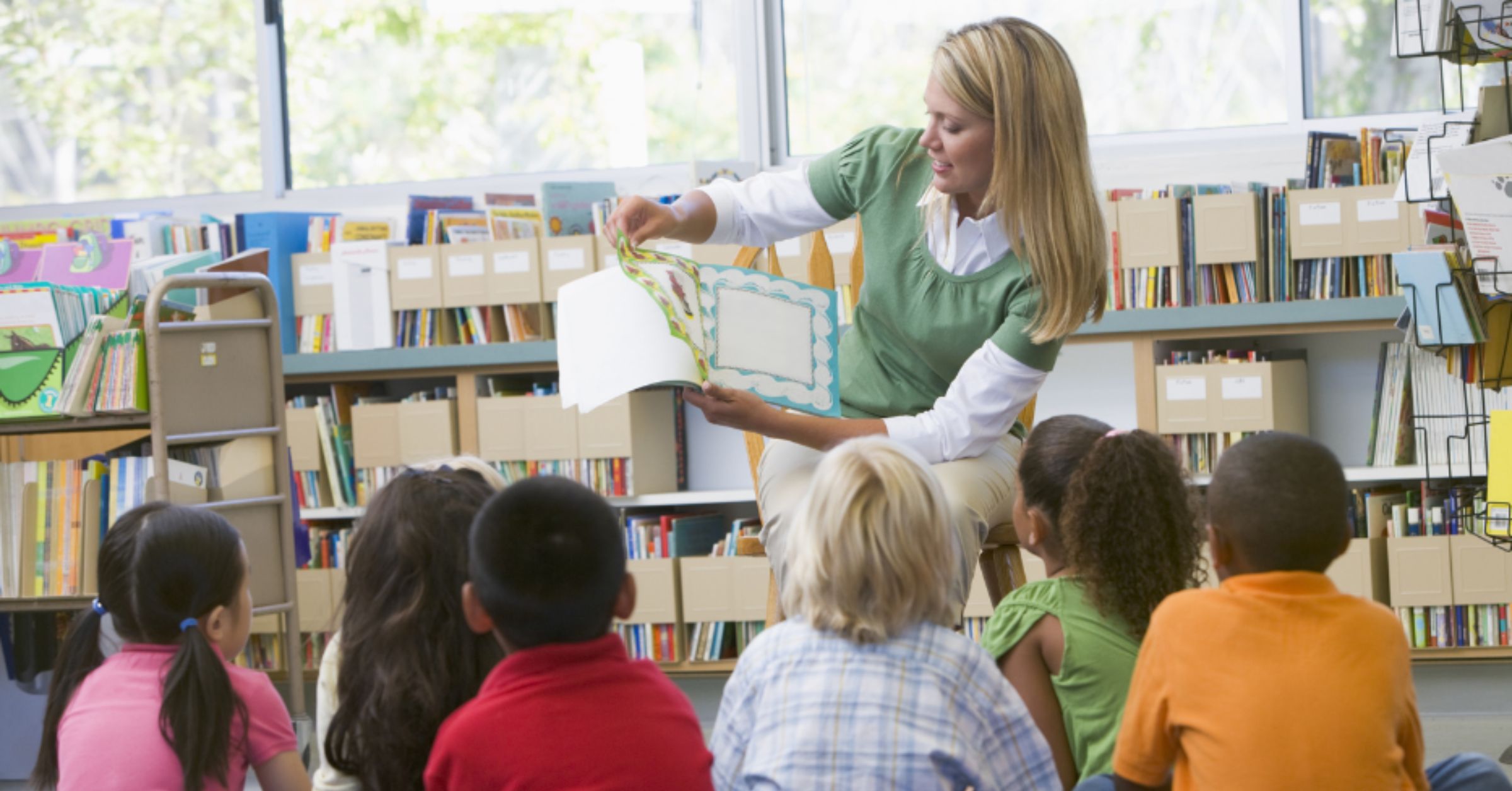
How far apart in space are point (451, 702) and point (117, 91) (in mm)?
3936

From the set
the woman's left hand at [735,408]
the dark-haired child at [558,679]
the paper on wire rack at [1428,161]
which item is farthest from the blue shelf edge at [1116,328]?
the dark-haired child at [558,679]

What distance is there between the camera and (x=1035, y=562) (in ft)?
11.5

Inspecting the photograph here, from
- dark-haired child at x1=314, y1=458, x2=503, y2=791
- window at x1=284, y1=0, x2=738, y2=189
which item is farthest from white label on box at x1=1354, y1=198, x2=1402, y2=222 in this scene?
dark-haired child at x1=314, y1=458, x2=503, y2=791

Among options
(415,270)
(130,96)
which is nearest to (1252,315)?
(415,270)

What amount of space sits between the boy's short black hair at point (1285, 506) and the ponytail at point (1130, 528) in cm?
28

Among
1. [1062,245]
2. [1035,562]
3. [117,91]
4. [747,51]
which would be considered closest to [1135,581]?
[1062,245]

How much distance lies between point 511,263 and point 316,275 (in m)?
0.57

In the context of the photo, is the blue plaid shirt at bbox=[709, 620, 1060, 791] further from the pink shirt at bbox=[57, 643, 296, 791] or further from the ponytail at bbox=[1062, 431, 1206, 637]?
the pink shirt at bbox=[57, 643, 296, 791]

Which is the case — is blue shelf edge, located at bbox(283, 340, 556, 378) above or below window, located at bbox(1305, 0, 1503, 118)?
below

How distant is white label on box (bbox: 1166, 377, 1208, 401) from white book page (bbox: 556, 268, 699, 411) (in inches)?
73.9

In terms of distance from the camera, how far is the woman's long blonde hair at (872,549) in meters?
1.40

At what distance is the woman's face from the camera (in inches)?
78.3

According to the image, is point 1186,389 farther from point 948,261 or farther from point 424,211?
point 424,211

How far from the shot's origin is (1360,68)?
3.90 metres
